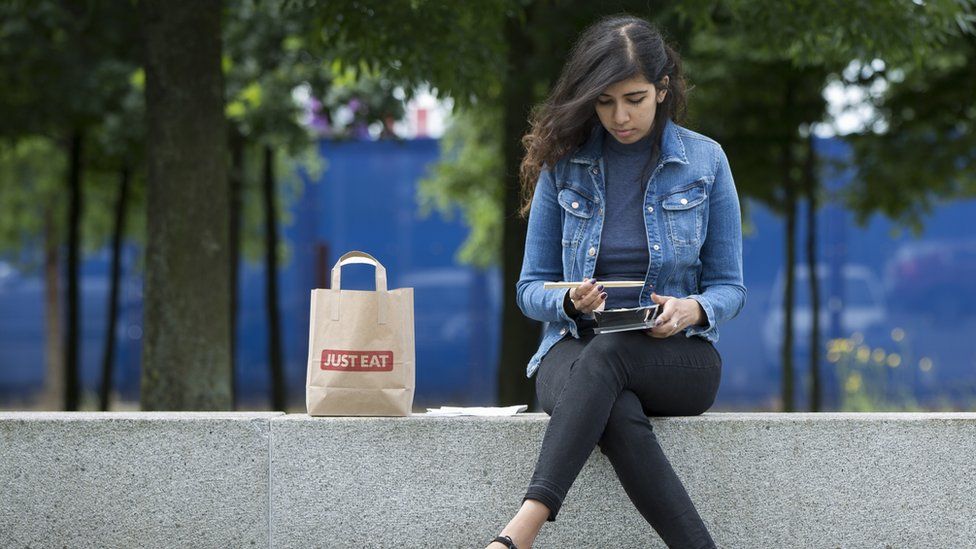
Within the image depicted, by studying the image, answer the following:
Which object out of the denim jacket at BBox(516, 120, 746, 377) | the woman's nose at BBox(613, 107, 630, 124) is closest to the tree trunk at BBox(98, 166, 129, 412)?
the denim jacket at BBox(516, 120, 746, 377)

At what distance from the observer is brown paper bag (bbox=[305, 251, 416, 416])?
12.1ft

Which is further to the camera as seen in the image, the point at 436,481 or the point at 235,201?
the point at 235,201

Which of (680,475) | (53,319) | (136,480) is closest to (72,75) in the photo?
(53,319)

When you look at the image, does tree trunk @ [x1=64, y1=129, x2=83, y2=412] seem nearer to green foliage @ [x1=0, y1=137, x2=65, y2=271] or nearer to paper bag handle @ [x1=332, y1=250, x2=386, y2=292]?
green foliage @ [x1=0, y1=137, x2=65, y2=271]

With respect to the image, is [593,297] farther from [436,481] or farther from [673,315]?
[436,481]

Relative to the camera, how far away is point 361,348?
368 centimetres

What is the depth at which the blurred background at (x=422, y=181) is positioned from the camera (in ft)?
18.9

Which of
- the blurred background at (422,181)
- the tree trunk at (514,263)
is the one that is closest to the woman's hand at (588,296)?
the blurred background at (422,181)

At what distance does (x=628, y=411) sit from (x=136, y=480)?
1575 millimetres

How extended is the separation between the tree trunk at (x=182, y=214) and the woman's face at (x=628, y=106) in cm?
251

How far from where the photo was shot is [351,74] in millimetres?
8984

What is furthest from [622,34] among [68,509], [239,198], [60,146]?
[60,146]

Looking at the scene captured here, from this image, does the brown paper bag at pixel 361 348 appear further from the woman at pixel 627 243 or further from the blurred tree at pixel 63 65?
the blurred tree at pixel 63 65

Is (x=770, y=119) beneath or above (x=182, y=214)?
above
